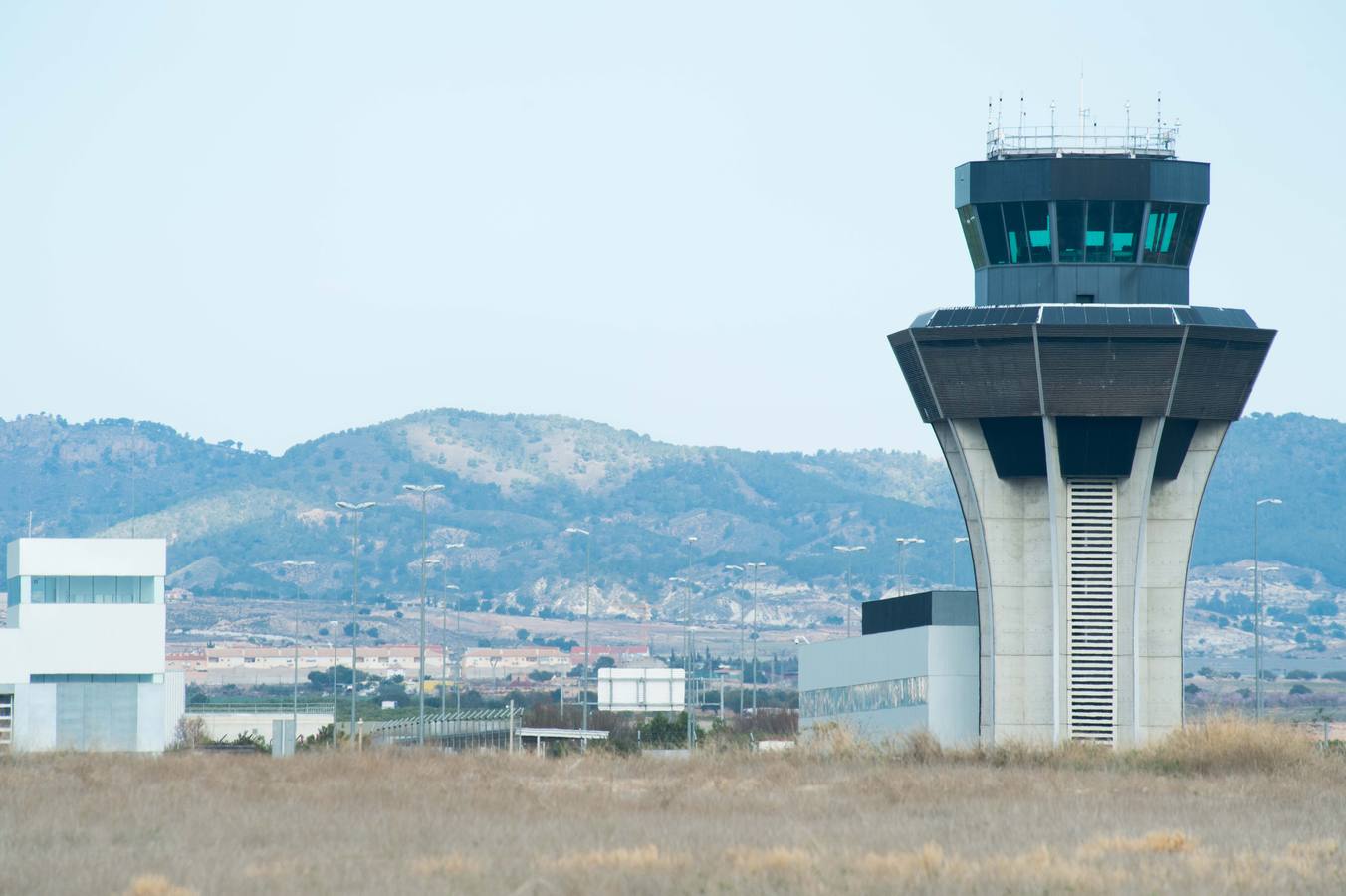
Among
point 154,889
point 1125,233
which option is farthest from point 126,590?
point 154,889

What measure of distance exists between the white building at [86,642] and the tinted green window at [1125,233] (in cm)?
5881

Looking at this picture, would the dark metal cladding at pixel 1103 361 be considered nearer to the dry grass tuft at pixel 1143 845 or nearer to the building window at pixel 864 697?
the building window at pixel 864 697

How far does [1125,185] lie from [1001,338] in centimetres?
675

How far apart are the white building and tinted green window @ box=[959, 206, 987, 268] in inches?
2142

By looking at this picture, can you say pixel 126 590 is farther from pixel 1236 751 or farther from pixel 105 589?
pixel 1236 751

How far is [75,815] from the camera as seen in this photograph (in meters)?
33.9

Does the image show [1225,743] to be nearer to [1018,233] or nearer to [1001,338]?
[1001,338]

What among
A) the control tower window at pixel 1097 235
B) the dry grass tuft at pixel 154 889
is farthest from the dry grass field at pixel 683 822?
the control tower window at pixel 1097 235

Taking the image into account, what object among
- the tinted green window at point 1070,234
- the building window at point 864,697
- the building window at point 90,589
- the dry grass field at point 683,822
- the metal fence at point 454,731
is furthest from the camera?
the building window at point 90,589

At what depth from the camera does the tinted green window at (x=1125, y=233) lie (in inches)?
2554

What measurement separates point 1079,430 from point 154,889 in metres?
42.8

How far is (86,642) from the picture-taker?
353 ft

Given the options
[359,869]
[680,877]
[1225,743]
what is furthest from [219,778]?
[1225,743]

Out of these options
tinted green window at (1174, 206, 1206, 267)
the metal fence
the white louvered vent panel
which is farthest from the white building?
tinted green window at (1174, 206, 1206, 267)
